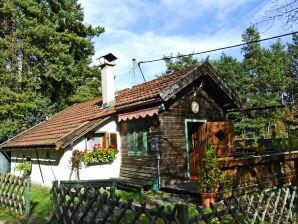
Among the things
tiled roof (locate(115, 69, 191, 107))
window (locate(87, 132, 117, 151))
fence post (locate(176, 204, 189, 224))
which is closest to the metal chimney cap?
tiled roof (locate(115, 69, 191, 107))

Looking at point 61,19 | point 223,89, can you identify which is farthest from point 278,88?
point 223,89

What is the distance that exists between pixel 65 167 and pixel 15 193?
3.86 m

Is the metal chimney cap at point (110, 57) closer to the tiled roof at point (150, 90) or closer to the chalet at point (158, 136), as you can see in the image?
the chalet at point (158, 136)

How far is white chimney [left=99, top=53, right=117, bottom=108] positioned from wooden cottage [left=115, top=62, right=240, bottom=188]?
5.15 feet

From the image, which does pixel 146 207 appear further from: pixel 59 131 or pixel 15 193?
pixel 59 131

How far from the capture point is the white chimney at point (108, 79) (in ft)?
52.9

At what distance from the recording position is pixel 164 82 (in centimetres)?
1408

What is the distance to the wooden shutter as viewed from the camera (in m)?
13.3

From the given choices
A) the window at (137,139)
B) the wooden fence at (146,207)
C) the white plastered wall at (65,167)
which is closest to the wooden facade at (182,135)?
the window at (137,139)

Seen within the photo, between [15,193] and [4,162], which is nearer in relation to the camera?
[15,193]

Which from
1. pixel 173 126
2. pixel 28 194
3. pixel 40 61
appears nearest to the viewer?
pixel 28 194

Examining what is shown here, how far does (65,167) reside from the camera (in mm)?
13625

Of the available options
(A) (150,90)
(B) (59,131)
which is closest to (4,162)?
(B) (59,131)

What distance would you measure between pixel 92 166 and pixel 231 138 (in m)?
5.98
